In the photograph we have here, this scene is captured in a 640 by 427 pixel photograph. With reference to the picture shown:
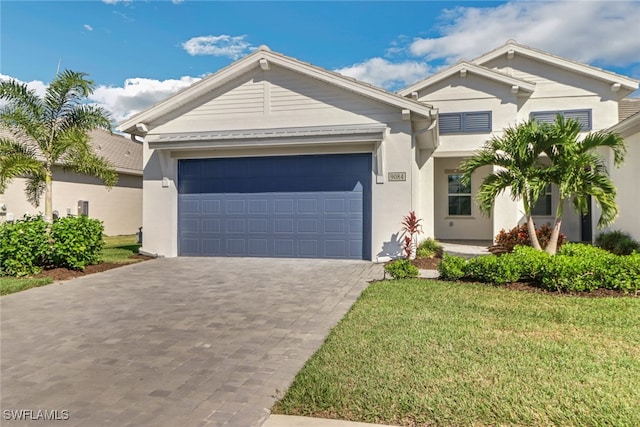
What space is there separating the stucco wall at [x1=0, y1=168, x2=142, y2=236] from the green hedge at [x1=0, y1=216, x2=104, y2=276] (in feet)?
24.5

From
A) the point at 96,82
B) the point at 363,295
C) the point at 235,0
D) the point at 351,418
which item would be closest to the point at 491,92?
the point at 235,0

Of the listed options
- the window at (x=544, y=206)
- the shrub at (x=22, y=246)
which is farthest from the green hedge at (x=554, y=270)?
the shrub at (x=22, y=246)

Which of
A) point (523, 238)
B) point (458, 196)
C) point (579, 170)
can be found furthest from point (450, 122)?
point (579, 170)

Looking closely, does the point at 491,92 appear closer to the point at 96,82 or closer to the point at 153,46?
the point at 153,46

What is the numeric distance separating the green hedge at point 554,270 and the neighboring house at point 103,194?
15869 mm

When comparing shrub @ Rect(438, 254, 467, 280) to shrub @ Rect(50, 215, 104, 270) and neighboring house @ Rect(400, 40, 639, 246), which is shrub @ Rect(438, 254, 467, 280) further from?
shrub @ Rect(50, 215, 104, 270)

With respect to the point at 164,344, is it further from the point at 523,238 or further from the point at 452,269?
the point at 523,238

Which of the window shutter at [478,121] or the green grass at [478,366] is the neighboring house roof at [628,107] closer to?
the window shutter at [478,121]

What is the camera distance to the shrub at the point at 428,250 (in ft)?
36.9

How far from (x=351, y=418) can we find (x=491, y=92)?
14187 millimetres

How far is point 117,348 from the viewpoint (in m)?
4.80

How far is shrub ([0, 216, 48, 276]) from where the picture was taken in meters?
9.05

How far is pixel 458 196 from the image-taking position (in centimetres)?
1711

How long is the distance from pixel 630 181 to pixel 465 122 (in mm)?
5528
